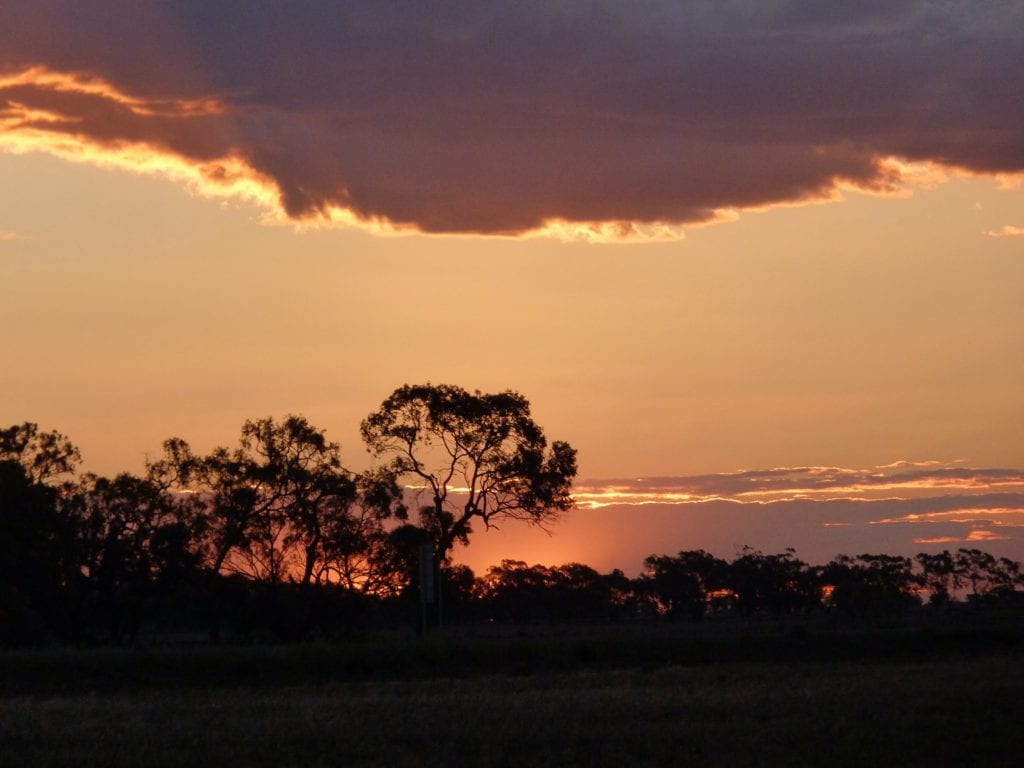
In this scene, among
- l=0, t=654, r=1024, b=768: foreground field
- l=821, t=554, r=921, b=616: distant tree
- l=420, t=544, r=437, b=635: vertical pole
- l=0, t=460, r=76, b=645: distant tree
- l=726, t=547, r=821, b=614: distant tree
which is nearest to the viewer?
l=0, t=654, r=1024, b=768: foreground field

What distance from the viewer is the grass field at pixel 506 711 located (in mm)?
20031

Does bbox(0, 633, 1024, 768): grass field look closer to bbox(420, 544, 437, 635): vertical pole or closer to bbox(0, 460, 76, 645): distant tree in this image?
bbox(420, 544, 437, 635): vertical pole

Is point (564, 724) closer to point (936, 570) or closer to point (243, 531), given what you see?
point (243, 531)

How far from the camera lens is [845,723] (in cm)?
2197

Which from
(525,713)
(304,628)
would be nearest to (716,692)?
(525,713)

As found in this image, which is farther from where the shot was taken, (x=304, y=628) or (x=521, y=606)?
(x=521, y=606)

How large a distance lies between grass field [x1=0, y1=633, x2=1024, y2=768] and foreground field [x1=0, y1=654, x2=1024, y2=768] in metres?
0.05

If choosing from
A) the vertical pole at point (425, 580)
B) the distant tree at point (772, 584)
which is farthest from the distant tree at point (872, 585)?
the vertical pole at point (425, 580)

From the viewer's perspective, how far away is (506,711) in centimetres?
2439

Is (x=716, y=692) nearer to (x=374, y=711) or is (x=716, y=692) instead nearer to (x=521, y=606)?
(x=374, y=711)

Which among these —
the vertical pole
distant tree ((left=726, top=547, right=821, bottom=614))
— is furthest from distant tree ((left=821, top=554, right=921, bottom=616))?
the vertical pole

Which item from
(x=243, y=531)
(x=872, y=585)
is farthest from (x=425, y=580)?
(x=872, y=585)

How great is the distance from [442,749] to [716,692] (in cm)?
814

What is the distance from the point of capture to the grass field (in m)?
20.0
